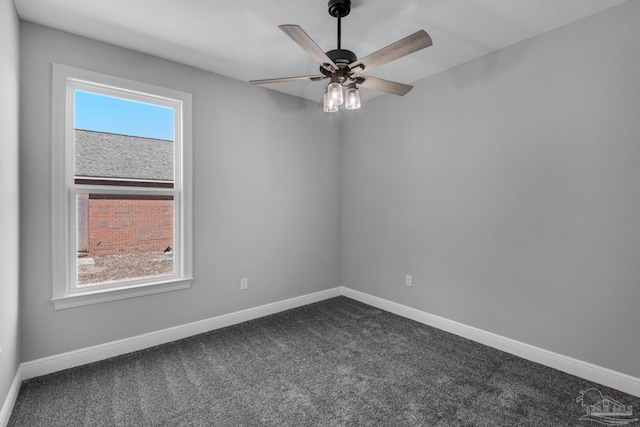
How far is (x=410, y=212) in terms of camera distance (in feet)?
11.1

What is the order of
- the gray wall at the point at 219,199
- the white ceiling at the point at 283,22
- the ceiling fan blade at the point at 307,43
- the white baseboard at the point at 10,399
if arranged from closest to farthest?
the ceiling fan blade at the point at 307,43, the white baseboard at the point at 10,399, the white ceiling at the point at 283,22, the gray wall at the point at 219,199

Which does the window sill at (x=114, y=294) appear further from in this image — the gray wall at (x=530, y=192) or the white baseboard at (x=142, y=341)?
the gray wall at (x=530, y=192)

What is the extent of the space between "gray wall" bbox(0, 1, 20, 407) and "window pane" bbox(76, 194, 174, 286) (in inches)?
17.9

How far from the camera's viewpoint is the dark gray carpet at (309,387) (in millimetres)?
1845

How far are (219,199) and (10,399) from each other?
1.96 m

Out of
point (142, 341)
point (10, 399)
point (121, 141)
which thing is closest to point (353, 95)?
point (121, 141)

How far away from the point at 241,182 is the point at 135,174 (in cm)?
95

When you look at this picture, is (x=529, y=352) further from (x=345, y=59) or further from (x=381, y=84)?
(x=345, y=59)

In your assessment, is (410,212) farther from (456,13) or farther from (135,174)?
(135,174)

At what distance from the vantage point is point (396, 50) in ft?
Answer: 5.62

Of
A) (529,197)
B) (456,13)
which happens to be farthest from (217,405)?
(456,13)

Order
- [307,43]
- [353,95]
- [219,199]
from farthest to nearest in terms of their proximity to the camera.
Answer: [219,199] → [353,95] → [307,43]

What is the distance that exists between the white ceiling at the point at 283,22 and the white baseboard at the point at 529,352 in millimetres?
2419

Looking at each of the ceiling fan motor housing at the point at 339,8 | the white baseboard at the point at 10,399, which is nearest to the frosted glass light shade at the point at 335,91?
the ceiling fan motor housing at the point at 339,8
